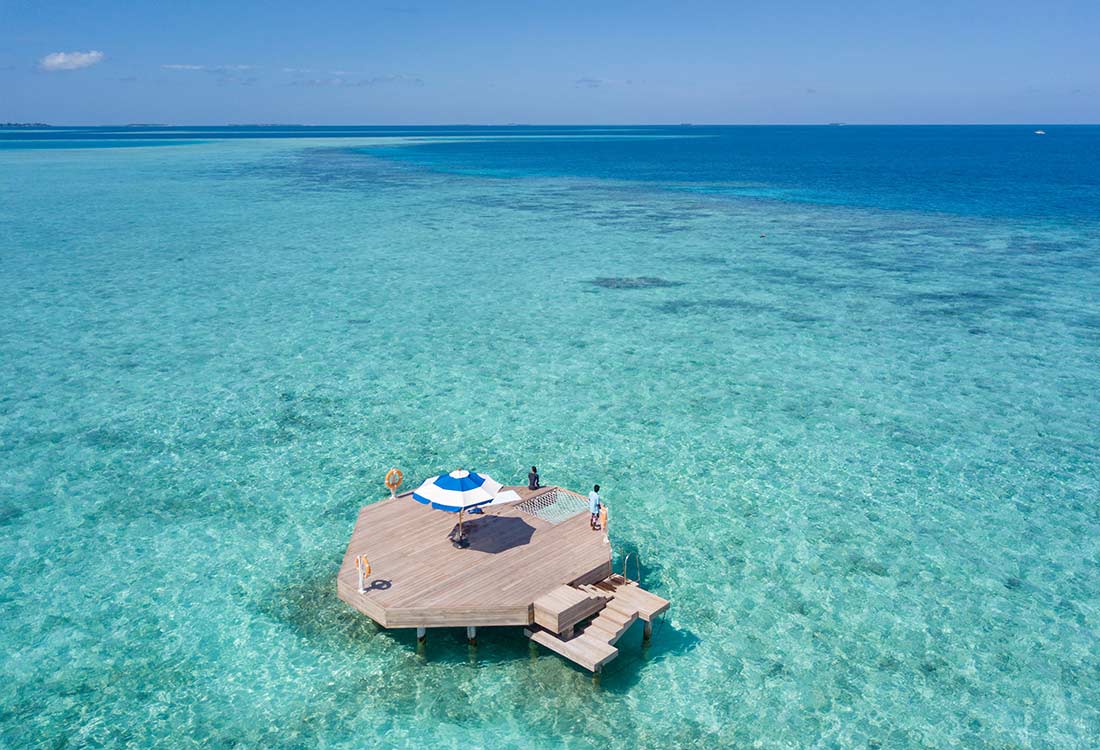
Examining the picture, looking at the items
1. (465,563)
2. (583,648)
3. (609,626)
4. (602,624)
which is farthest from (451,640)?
(609,626)

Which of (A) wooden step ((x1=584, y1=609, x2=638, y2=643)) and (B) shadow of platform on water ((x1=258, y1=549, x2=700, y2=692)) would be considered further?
(B) shadow of platform on water ((x1=258, y1=549, x2=700, y2=692))

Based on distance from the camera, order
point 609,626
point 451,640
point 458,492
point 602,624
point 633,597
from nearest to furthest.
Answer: point 609,626
point 602,624
point 451,640
point 633,597
point 458,492

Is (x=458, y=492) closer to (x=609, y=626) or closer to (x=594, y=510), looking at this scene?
(x=594, y=510)

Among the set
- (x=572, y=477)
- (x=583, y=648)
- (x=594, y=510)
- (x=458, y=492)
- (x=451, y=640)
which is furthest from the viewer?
(x=572, y=477)

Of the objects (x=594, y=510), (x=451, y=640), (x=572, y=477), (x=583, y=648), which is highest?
(x=594, y=510)

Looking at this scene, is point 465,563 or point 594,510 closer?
point 465,563

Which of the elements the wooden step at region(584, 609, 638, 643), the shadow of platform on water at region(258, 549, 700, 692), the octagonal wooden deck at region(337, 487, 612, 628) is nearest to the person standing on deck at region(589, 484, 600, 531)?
the octagonal wooden deck at region(337, 487, 612, 628)

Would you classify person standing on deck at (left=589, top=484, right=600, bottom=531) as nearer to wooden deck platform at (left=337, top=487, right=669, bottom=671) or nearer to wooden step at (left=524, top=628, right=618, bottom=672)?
wooden deck platform at (left=337, top=487, right=669, bottom=671)
